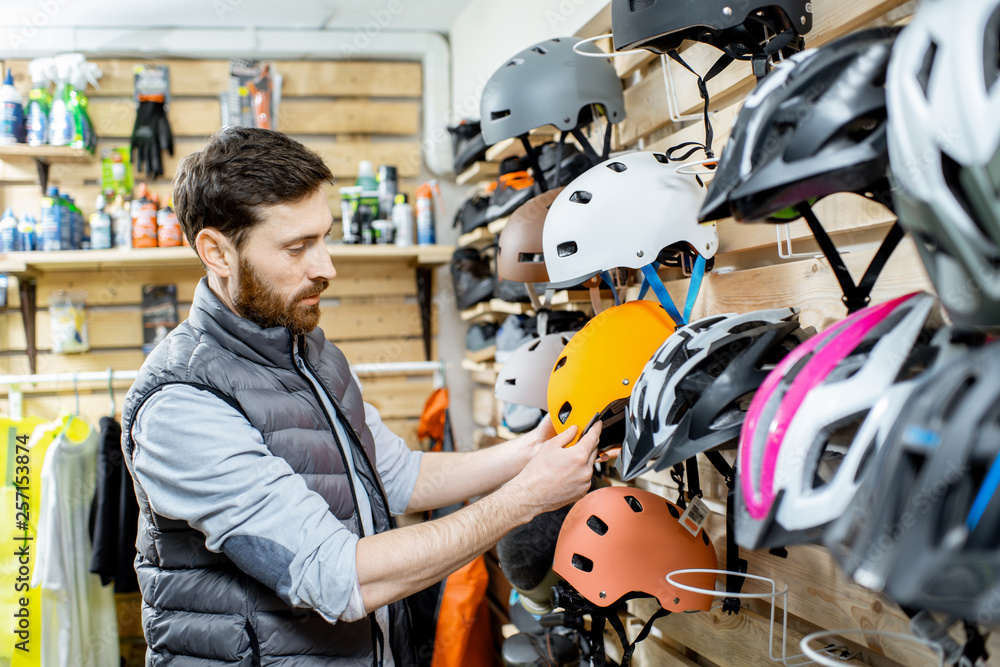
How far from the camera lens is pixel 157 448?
3.99 feet

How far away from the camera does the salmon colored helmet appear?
1.61 m

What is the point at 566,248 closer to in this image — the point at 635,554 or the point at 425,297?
the point at 635,554

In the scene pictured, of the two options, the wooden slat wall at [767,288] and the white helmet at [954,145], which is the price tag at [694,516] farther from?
the white helmet at [954,145]

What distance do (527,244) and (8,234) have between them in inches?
104

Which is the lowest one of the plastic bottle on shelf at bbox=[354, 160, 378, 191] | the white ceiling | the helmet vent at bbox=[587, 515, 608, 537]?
the helmet vent at bbox=[587, 515, 608, 537]

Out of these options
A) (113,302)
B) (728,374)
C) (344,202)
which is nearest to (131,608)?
(113,302)

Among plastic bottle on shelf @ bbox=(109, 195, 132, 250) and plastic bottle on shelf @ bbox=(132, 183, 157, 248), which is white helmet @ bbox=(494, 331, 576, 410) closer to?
plastic bottle on shelf @ bbox=(132, 183, 157, 248)

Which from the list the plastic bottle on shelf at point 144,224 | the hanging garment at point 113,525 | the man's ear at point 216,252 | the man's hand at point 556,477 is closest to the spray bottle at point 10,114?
the plastic bottle on shelf at point 144,224

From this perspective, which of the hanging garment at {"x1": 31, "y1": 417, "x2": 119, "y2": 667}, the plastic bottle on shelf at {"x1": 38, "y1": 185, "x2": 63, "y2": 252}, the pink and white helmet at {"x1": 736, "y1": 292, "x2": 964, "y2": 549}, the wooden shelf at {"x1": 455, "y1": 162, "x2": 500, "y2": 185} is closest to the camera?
the pink and white helmet at {"x1": 736, "y1": 292, "x2": 964, "y2": 549}

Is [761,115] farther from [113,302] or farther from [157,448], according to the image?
[113,302]

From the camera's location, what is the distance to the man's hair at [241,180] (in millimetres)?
1346

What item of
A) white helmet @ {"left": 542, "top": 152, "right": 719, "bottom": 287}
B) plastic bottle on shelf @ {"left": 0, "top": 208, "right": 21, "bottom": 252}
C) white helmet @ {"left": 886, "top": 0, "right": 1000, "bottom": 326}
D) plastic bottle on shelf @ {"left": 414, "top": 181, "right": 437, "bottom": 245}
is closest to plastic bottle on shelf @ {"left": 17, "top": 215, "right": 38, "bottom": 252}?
plastic bottle on shelf @ {"left": 0, "top": 208, "right": 21, "bottom": 252}

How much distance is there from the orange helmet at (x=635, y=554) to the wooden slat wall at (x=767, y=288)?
19 centimetres

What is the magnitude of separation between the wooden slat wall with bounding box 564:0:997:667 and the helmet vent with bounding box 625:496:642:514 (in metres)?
0.25
